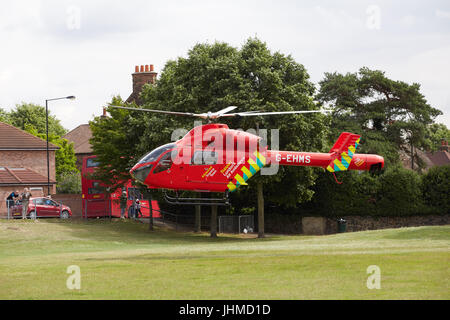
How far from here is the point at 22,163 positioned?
244 feet

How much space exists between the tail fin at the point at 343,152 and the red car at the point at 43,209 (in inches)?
1182

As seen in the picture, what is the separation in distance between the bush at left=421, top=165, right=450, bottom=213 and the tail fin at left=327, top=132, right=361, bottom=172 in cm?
3169

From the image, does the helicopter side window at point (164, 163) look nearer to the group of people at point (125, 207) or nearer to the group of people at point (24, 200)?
the group of people at point (24, 200)

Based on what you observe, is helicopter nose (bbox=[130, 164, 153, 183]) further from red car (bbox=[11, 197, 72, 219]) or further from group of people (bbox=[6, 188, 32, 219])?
red car (bbox=[11, 197, 72, 219])

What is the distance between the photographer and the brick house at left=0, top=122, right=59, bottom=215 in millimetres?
68125

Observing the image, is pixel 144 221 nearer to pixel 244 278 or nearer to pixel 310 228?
pixel 310 228

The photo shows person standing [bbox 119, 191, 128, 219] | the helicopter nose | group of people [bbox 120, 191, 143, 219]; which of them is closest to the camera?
the helicopter nose

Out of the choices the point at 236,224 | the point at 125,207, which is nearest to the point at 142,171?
the point at 236,224

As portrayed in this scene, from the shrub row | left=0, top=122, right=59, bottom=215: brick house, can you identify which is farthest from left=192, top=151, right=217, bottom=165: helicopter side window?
left=0, top=122, right=59, bottom=215: brick house

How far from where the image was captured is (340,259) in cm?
2725

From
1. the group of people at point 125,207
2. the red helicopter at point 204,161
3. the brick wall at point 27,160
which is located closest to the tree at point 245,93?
the group of people at point 125,207

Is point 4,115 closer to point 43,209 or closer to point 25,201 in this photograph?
point 43,209

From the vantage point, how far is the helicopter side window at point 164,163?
101ft
